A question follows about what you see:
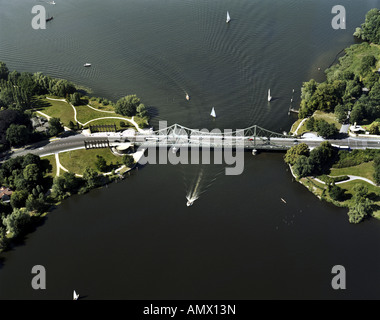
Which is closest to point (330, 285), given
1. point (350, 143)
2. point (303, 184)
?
point (303, 184)

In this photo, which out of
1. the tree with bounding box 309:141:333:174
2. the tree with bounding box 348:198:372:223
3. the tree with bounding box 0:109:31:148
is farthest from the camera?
the tree with bounding box 0:109:31:148

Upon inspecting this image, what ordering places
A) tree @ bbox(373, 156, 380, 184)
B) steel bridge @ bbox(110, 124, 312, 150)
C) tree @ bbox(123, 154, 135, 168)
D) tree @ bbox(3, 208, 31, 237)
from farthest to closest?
steel bridge @ bbox(110, 124, 312, 150) < tree @ bbox(123, 154, 135, 168) < tree @ bbox(373, 156, 380, 184) < tree @ bbox(3, 208, 31, 237)

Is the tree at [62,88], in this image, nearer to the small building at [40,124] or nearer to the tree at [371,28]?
the small building at [40,124]

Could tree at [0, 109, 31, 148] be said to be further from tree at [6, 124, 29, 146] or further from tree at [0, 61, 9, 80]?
tree at [0, 61, 9, 80]

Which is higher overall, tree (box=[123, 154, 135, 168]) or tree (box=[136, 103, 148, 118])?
tree (box=[136, 103, 148, 118])

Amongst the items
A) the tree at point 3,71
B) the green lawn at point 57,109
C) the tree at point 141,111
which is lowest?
the tree at point 141,111

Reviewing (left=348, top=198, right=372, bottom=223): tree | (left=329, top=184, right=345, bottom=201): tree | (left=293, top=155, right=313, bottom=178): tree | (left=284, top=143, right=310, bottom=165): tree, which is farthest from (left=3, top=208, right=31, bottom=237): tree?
(left=348, top=198, right=372, bottom=223): tree

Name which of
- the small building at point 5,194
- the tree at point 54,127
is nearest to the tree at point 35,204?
the small building at point 5,194
